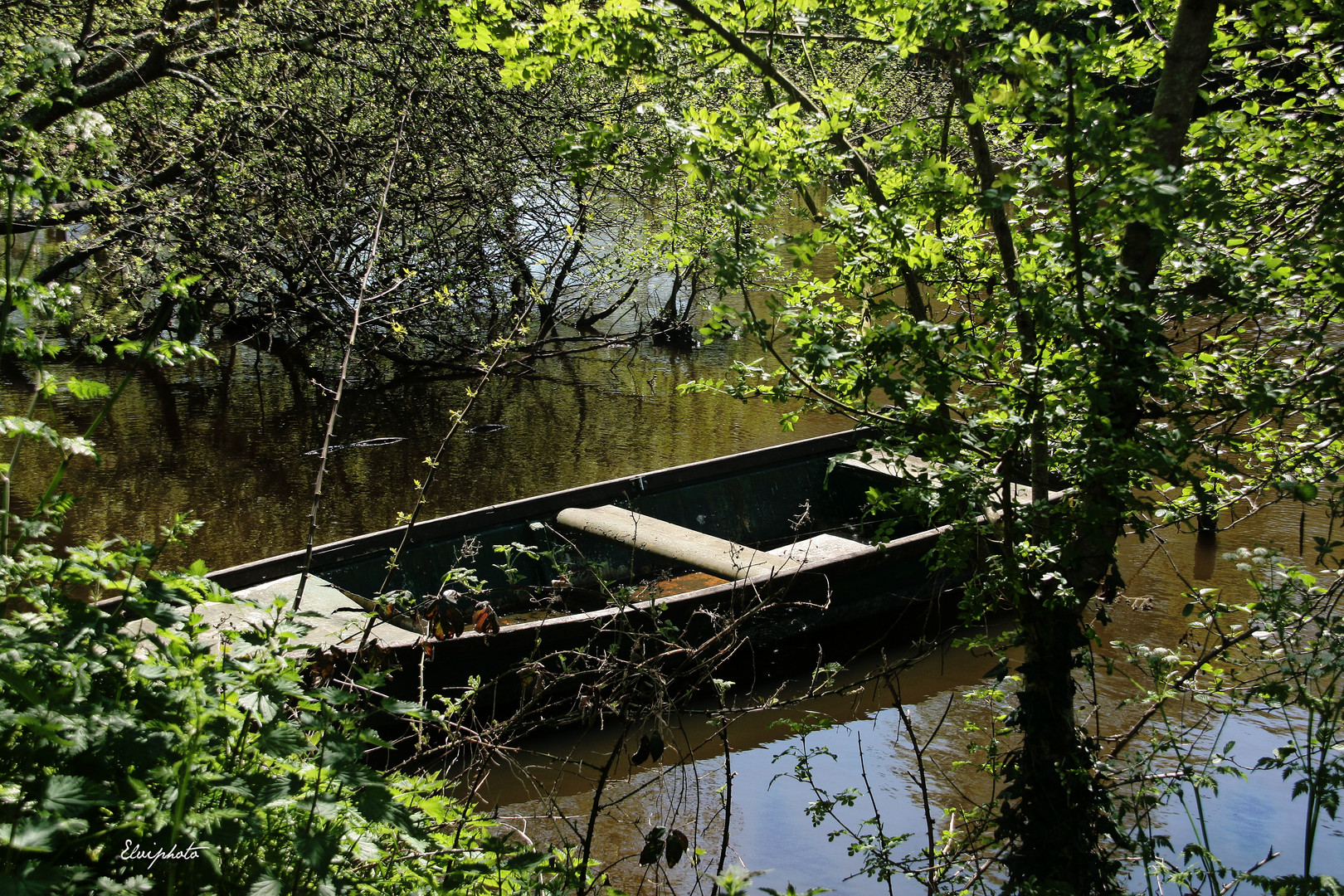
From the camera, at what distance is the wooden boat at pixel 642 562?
5234mm

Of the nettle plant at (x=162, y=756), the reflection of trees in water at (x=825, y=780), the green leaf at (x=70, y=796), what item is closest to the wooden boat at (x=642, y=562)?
the reflection of trees in water at (x=825, y=780)

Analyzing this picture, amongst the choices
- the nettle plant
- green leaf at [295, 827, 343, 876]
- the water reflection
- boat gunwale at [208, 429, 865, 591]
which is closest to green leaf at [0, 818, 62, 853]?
the nettle plant

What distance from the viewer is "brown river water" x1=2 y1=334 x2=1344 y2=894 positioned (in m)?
4.62

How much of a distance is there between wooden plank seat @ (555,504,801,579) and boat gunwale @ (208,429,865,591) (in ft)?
0.52

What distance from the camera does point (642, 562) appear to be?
7160 millimetres

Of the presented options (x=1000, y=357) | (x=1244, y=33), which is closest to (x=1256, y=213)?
(x=1244, y=33)

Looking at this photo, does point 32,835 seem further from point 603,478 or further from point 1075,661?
point 603,478

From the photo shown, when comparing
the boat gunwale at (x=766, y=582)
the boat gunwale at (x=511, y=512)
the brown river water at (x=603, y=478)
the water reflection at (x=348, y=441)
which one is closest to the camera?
the brown river water at (x=603, y=478)

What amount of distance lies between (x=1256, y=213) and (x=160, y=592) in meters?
3.38

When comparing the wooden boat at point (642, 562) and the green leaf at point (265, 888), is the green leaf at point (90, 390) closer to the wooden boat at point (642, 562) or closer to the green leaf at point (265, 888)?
the green leaf at point (265, 888)

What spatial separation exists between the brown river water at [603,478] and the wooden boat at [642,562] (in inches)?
24.4
